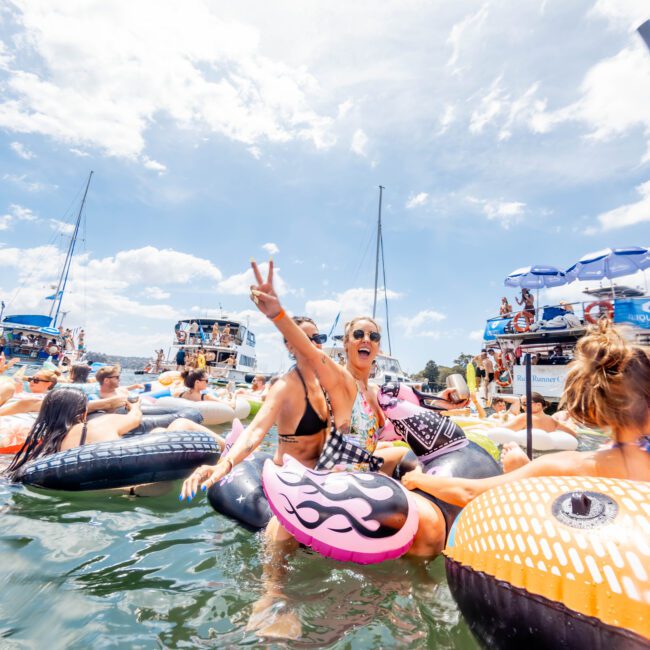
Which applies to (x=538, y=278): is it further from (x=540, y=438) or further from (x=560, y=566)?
(x=560, y=566)

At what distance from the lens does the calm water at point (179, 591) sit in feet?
6.51

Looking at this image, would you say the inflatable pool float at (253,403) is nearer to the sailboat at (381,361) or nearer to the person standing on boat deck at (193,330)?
the sailboat at (381,361)

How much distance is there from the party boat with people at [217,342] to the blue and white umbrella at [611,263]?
21.0 m

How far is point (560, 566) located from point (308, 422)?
5.73ft

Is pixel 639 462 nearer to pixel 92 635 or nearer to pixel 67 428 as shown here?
pixel 92 635

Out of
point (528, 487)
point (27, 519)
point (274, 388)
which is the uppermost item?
point (274, 388)

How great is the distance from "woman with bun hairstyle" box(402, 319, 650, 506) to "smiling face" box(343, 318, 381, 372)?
1.37 meters

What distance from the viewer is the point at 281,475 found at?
2.46m

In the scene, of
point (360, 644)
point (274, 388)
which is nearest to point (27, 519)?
point (274, 388)

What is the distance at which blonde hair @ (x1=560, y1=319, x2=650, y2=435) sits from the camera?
69.2 inches

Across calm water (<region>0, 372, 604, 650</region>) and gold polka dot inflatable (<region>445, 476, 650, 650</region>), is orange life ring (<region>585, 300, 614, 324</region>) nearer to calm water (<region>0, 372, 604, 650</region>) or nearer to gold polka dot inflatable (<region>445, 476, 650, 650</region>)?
calm water (<region>0, 372, 604, 650</region>)

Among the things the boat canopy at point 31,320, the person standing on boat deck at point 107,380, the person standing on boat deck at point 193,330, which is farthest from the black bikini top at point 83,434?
the boat canopy at point 31,320

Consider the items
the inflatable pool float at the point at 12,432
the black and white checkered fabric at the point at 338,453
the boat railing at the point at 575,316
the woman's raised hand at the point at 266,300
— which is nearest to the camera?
the woman's raised hand at the point at 266,300

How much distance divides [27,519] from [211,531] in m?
1.55
